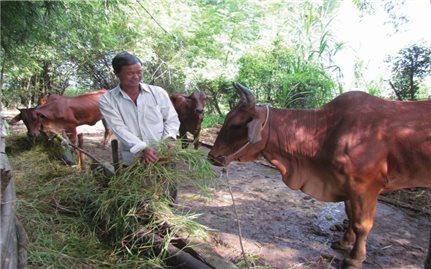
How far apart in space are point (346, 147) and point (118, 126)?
1878 mm

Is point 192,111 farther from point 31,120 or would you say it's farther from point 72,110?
point 31,120

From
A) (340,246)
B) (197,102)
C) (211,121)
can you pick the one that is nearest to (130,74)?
(340,246)

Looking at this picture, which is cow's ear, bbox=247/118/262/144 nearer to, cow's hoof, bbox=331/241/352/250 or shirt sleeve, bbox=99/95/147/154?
shirt sleeve, bbox=99/95/147/154

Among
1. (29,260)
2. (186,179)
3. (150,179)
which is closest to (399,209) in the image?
(186,179)

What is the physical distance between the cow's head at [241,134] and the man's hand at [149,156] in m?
0.54

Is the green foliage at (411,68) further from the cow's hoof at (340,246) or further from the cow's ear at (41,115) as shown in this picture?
the cow's ear at (41,115)

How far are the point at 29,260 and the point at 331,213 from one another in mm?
3220

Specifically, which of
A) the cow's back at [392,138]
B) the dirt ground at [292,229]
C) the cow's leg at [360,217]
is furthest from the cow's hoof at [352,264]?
the cow's back at [392,138]

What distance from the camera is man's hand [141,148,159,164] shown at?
9.32ft

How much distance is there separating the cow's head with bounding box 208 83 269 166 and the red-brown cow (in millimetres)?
4069

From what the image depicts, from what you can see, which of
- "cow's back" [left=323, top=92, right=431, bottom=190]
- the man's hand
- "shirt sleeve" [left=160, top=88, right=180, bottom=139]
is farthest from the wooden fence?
"cow's back" [left=323, top=92, right=431, bottom=190]

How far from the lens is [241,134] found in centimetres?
314

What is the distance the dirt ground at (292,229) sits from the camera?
3125 mm

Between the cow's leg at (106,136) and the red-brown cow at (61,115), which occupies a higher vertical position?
the red-brown cow at (61,115)
